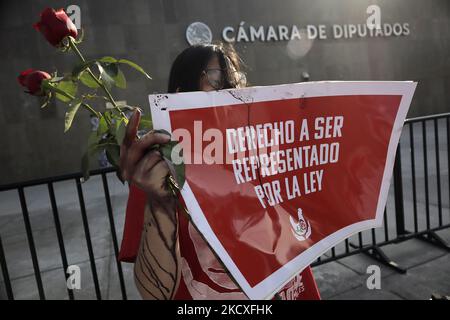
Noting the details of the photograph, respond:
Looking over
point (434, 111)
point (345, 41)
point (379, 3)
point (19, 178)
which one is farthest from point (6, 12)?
point (434, 111)

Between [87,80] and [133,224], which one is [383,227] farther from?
[87,80]

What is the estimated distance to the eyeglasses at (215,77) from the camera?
154cm

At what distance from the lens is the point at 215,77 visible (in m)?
1.57

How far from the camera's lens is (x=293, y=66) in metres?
12.6

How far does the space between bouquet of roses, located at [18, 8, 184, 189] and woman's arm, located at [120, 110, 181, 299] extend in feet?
0.11

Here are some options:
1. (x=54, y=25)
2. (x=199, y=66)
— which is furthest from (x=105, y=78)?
(x=199, y=66)

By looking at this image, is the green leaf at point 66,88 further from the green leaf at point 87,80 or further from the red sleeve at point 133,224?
the red sleeve at point 133,224

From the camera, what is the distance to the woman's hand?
99 centimetres

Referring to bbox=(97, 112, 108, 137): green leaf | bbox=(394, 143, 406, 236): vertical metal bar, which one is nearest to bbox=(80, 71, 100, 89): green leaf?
bbox=(97, 112, 108, 137): green leaf

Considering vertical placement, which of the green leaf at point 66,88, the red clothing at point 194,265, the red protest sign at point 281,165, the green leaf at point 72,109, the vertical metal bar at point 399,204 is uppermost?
the green leaf at point 66,88

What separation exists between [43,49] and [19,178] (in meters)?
3.59

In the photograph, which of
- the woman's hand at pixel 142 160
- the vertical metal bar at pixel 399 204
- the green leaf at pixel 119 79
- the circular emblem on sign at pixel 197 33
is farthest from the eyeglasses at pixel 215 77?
the circular emblem on sign at pixel 197 33

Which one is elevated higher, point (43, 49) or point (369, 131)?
point (43, 49)
